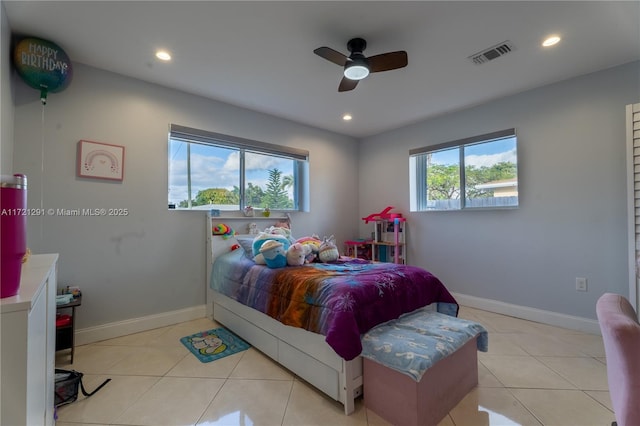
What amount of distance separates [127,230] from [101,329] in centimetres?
92

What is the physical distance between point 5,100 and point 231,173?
76.6 inches

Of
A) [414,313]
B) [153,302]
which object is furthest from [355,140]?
[153,302]

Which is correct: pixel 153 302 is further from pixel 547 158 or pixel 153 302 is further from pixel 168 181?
pixel 547 158

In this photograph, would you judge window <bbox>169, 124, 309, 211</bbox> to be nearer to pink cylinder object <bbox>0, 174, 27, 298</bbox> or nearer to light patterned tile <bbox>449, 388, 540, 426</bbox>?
pink cylinder object <bbox>0, 174, 27, 298</bbox>

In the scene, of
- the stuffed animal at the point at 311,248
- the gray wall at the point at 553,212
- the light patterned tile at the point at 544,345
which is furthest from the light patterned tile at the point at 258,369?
the gray wall at the point at 553,212

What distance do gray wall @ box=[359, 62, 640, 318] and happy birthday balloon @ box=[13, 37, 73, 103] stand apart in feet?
13.2

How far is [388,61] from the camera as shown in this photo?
207 cm

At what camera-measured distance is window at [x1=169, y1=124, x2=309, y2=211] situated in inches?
123

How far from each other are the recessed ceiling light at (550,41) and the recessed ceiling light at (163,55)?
122 inches

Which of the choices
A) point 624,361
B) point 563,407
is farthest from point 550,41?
point 563,407

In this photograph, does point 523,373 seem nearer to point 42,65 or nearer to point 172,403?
point 172,403

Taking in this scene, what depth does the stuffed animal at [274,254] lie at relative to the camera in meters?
2.37

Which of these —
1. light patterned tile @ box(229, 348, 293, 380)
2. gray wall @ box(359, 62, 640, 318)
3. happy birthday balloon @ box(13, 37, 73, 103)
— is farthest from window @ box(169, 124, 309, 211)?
gray wall @ box(359, 62, 640, 318)

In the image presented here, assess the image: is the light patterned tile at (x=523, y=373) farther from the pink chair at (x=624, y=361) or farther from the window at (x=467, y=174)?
the window at (x=467, y=174)
